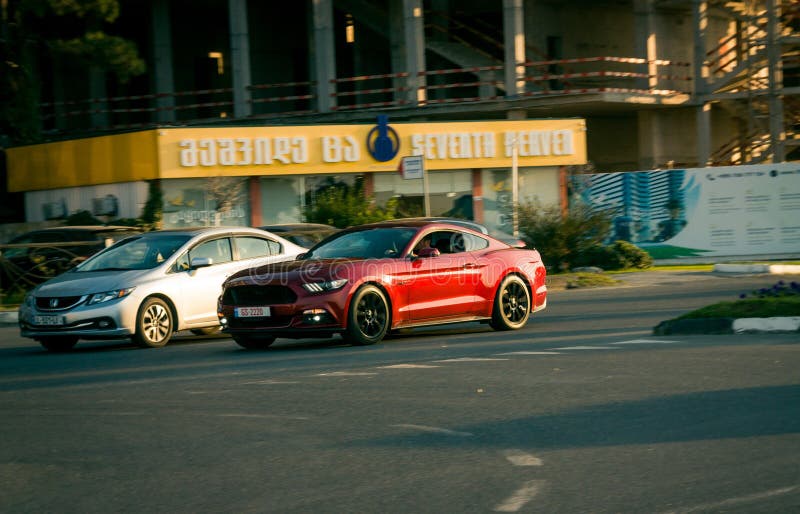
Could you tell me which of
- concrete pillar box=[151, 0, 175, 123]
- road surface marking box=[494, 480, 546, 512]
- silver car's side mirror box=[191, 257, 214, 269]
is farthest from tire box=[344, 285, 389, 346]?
concrete pillar box=[151, 0, 175, 123]

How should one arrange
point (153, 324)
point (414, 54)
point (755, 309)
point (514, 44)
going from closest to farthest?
point (755, 309), point (153, 324), point (514, 44), point (414, 54)

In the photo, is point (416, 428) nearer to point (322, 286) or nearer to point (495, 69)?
point (322, 286)

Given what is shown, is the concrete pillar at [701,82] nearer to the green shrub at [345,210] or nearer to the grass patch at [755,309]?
the green shrub at [345,210]

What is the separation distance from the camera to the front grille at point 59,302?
14883 millimetres

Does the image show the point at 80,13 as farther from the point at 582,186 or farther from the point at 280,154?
the point at 582,186

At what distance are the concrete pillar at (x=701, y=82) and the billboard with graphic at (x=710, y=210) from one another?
15.2 m

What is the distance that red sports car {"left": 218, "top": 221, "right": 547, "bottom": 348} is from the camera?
13930 millimetres

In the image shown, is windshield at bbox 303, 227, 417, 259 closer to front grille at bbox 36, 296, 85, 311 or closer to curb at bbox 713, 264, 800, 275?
front grille at bbox 36, 296, 85, 311

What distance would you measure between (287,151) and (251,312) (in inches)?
752

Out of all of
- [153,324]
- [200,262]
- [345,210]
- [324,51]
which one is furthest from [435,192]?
[153,324]

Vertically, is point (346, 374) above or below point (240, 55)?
below

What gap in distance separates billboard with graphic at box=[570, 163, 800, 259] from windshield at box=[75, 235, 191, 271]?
17.2 m

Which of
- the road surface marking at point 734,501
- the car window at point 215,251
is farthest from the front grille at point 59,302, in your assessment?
the road surface marking at point 734,501

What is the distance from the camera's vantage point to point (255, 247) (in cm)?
1706
